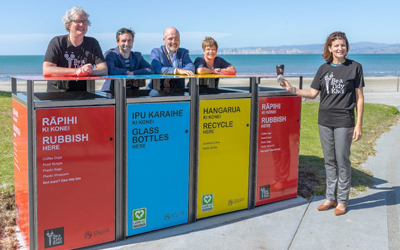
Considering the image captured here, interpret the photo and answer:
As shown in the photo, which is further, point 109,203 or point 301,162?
point 301,162

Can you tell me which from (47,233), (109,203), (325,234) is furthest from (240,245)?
(47,233)

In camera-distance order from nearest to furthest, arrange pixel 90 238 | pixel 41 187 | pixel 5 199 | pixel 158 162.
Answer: pixel 41 187, pixel 90 238, pixel 158 162, pixel 5 199

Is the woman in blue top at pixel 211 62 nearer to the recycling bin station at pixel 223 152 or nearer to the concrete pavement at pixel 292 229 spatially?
the recycling bin station at pixel 223 152

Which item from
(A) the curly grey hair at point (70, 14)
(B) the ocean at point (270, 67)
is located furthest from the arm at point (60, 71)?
(B) the ocean at point (270, 67)

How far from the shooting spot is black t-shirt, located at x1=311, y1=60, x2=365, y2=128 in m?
4.45

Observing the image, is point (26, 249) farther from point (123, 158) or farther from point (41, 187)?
point (123, 158)

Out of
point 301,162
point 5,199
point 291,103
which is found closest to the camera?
point 5,199

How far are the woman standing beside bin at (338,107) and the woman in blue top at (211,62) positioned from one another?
2.94 feet

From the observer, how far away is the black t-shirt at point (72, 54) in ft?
13.3

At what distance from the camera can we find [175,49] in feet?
16.5

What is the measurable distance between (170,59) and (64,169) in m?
2.12

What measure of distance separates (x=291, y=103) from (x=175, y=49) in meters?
1.51

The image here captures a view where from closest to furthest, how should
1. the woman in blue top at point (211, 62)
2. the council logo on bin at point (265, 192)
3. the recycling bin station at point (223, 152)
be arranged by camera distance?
the recycling bin station at point (223, 152)
the council logo on bin at point (265, 192)
the woman in blue top at point (211, 62)

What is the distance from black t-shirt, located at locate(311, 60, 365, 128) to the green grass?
3.89 ft
